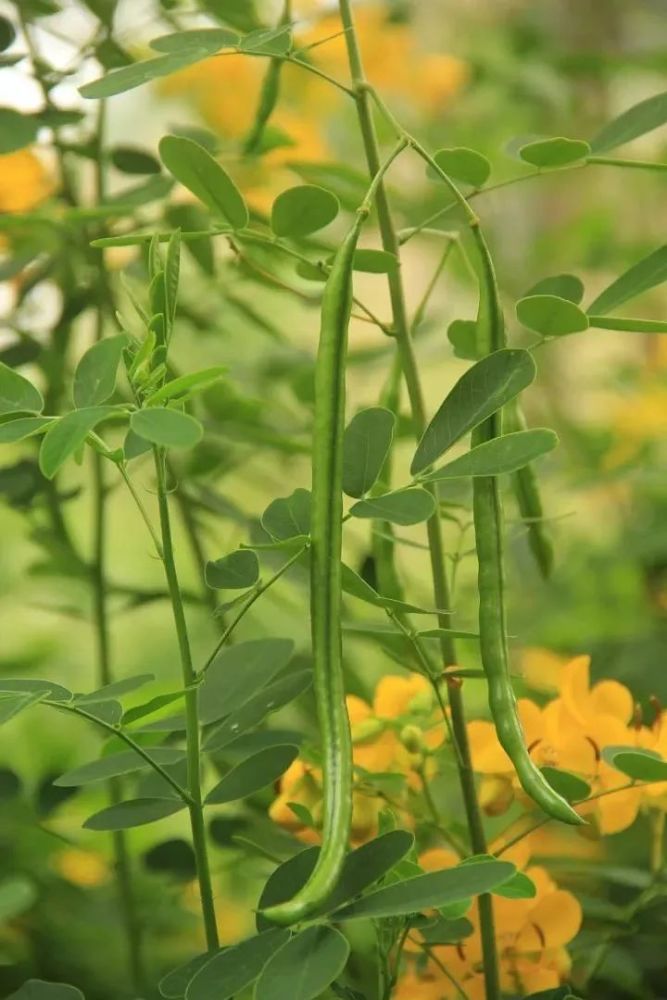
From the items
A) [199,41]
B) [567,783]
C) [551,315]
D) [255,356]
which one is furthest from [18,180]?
[567,783]

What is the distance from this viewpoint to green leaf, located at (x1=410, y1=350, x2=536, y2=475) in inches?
19.1

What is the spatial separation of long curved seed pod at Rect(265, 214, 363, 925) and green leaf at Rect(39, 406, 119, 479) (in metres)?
0.08

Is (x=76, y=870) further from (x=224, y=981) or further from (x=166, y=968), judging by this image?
(x=224, y=981)

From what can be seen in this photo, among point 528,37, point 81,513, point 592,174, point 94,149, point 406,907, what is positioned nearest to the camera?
point 406,907

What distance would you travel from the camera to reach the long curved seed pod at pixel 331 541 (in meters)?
0.43

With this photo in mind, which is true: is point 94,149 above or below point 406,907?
above

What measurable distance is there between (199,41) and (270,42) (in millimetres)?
33

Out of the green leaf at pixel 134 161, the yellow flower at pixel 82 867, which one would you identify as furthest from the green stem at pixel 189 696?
the yellow flower at pixel 82 867

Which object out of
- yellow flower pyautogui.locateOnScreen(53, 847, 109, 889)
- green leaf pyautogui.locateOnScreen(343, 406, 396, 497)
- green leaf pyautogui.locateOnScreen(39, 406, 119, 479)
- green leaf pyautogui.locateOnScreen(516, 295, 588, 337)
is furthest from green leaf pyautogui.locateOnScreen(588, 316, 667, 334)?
yellow flower pyautogui.locateOnScreen(53, 847, 109, 889)

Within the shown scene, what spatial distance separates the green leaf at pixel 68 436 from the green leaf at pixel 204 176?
139mm

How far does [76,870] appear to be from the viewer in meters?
1.14

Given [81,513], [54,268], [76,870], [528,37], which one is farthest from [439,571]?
[81,513]

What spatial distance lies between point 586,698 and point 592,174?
1.63 metres

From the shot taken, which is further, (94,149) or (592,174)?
(592,174)
